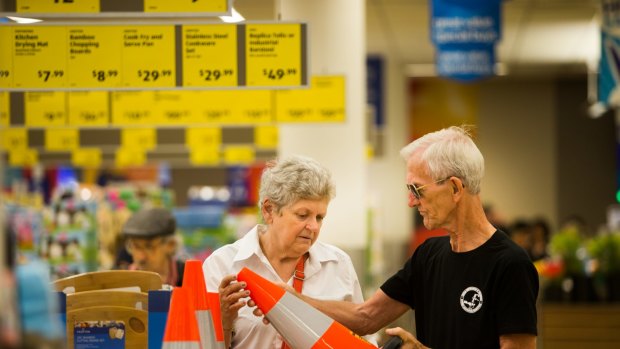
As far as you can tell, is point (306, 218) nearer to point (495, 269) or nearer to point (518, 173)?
point (495, 269)

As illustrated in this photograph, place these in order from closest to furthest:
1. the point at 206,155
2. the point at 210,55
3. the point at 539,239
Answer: the point at 210,55 < the point at 539,239 < the point at 206,155

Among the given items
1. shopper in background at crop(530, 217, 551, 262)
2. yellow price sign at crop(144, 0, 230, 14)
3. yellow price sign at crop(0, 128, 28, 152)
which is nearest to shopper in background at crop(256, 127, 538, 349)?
yellow price sign at crop(144, 0, 230, 14)

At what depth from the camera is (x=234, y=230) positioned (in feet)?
42.4

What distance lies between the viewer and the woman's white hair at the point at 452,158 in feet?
11.8

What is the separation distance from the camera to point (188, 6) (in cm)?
486

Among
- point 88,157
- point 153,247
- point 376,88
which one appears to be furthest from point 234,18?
point 376,88

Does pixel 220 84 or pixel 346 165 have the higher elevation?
pixel 220 84

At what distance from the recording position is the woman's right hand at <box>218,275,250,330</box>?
12.0 ft

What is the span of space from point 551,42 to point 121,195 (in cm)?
857

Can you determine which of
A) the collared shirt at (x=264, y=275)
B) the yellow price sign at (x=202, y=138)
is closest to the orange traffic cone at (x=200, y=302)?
the collared shirt at (x=264, y=275)

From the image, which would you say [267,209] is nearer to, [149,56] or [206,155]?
[149,56]

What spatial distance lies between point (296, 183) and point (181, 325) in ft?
2.70

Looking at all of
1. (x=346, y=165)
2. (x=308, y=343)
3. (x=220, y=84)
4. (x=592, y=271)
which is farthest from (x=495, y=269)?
(x=592, y=271)

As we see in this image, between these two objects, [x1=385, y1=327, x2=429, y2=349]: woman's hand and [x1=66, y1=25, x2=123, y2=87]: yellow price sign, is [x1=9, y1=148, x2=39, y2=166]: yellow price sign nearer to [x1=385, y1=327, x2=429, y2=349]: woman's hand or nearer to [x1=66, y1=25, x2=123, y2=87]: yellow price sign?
[x1=66, y1=25, x2=123, y2=87]: yellow price sign
